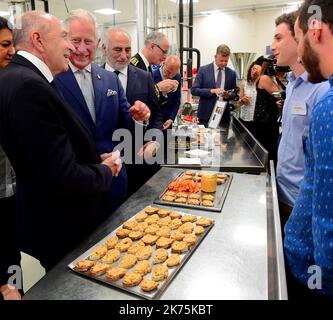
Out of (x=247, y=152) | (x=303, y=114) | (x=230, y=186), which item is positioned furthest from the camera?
(x=247, y=152)

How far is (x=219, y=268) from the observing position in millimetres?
979

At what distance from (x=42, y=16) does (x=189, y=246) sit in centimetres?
99

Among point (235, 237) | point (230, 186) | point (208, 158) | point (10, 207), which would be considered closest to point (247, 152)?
point (208, 158)

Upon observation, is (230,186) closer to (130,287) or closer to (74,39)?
(130,287)

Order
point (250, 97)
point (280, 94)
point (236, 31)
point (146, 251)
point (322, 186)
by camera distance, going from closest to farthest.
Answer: point (322, 186), point (146, 251), point (280, 94), point (250, 97), point (236, 31)

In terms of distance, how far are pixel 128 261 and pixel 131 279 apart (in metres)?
0.11

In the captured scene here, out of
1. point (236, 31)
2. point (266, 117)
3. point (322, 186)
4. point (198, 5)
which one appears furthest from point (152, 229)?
point (236, 31)

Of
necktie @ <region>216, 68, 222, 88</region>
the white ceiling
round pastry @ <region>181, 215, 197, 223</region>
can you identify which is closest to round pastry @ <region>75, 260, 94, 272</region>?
round pastry @ <region>181, 215, 197, 223</region>

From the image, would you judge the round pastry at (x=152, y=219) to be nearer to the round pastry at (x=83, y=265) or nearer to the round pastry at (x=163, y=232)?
the round pastry at (x=163, y=232)

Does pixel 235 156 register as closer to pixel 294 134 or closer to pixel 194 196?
pixel 294 134

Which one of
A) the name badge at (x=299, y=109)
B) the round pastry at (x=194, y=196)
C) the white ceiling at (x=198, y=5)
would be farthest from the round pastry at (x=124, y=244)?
the white ceiling at (x=198, y=5)

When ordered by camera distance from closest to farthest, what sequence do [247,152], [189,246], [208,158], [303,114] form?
1. [189,246]
2. [303,114]
3. [208,158]
4. [247,152]

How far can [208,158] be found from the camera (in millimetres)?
2189

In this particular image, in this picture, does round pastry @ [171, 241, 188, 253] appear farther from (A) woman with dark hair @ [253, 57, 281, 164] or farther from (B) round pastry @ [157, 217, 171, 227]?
(A) woman with dark hair @ [253, 57, 281, 164]
